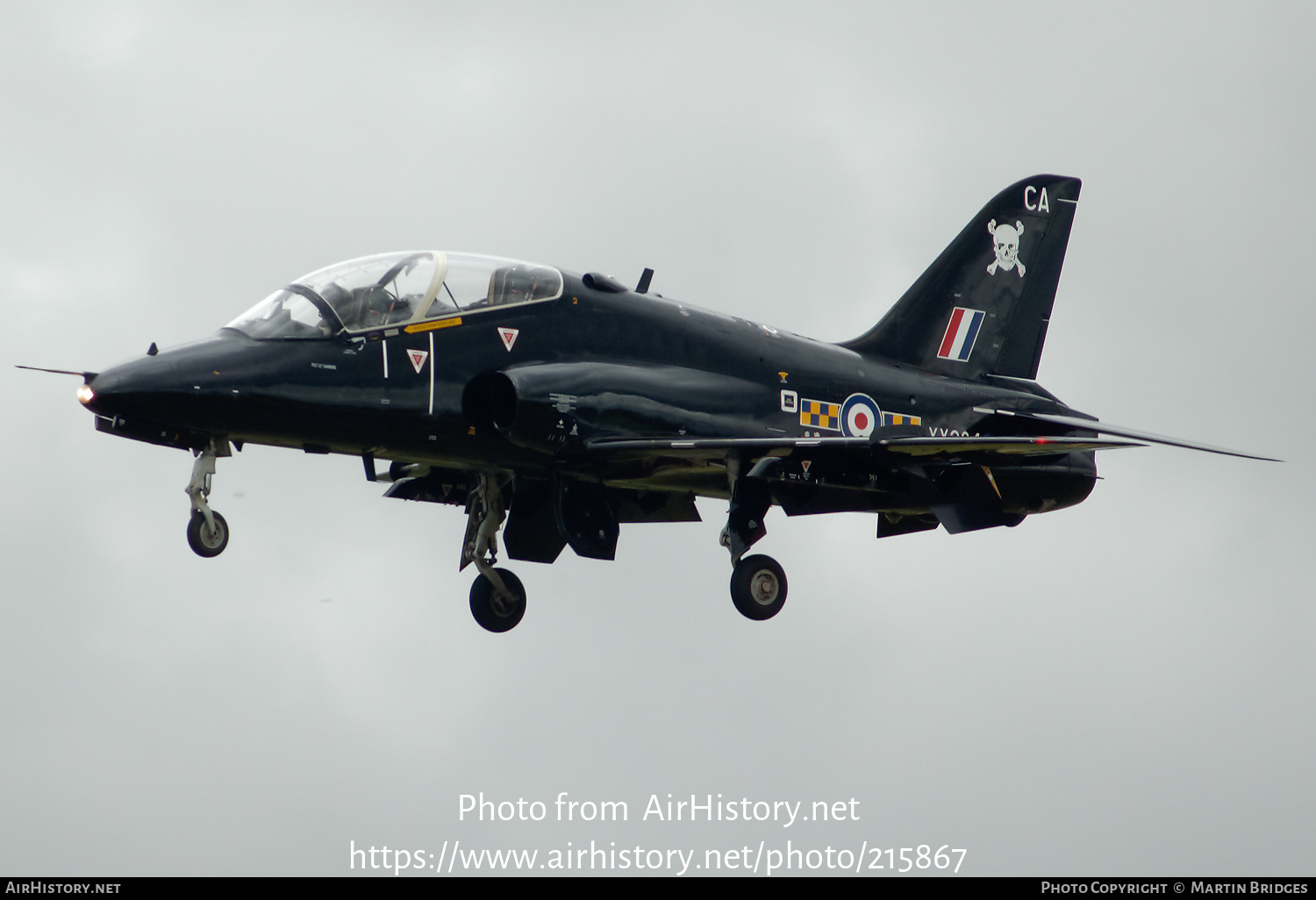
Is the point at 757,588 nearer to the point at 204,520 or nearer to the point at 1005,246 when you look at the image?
the point at 204,520

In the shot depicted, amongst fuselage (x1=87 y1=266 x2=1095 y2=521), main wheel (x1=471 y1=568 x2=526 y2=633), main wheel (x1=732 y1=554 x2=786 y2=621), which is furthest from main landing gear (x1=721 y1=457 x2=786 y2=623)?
main wheel (x1=471 y1=568 x2=526 y2=633)

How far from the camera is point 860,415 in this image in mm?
23297

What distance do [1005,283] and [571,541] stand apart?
28.1 feet

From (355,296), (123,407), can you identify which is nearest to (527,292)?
(355,296)

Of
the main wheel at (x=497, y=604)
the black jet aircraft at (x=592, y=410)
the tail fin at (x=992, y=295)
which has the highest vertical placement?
the tail fin at (x=992, y=295)

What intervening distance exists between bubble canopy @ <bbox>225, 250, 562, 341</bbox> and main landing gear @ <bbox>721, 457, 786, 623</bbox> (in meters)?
3.18

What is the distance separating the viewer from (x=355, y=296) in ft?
65.1

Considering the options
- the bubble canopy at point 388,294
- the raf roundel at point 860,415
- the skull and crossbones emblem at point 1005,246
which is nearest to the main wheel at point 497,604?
the bubble canopy at point 388,294

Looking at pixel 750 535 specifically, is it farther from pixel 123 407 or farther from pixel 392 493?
pixel 123 407

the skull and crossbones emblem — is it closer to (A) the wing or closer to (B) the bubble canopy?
(A) the wing

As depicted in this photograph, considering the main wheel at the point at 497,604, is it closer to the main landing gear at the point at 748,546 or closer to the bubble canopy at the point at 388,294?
the main landing gear at the point at 748,546

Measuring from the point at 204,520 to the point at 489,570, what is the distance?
561 cm

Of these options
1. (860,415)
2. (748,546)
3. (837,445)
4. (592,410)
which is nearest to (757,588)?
(748,546)

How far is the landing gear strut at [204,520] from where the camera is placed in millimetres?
18422
